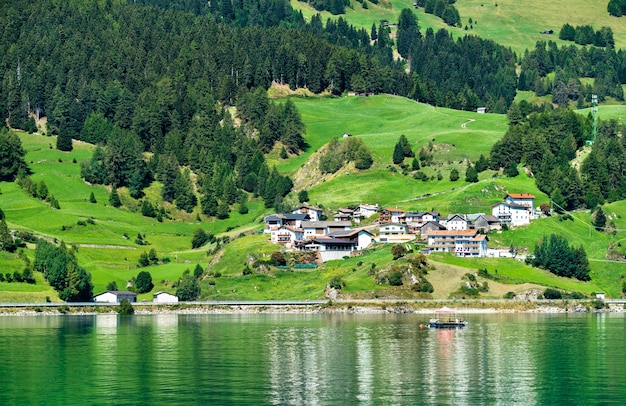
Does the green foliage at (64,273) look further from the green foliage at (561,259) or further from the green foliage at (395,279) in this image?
the green foliage at (561,259)

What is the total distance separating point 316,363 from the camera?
10600 centimetres

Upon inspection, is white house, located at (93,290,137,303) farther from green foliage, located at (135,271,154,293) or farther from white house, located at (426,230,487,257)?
white house, located at (426,230,487,257)

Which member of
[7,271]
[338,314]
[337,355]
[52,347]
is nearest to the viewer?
[337,355]

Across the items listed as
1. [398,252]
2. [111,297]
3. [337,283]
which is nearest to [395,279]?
[337,283]

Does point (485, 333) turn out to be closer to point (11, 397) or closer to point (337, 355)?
point (337, 355)

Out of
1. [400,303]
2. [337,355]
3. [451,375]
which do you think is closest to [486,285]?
[400,303]

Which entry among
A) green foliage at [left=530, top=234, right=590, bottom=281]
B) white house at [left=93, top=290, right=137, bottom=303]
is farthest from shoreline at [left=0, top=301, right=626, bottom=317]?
green foliage at [left=530, top=234, right=590, bottom=281]

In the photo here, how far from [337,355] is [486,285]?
71918 mm

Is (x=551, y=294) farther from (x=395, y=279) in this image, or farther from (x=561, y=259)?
(x=395, y=279)

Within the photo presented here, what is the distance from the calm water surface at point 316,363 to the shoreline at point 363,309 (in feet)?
64.1

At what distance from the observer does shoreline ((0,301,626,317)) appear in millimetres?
176125

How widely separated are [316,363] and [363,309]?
73012mm

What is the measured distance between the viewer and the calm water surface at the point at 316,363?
86938mm

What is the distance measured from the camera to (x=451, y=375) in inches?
3829
